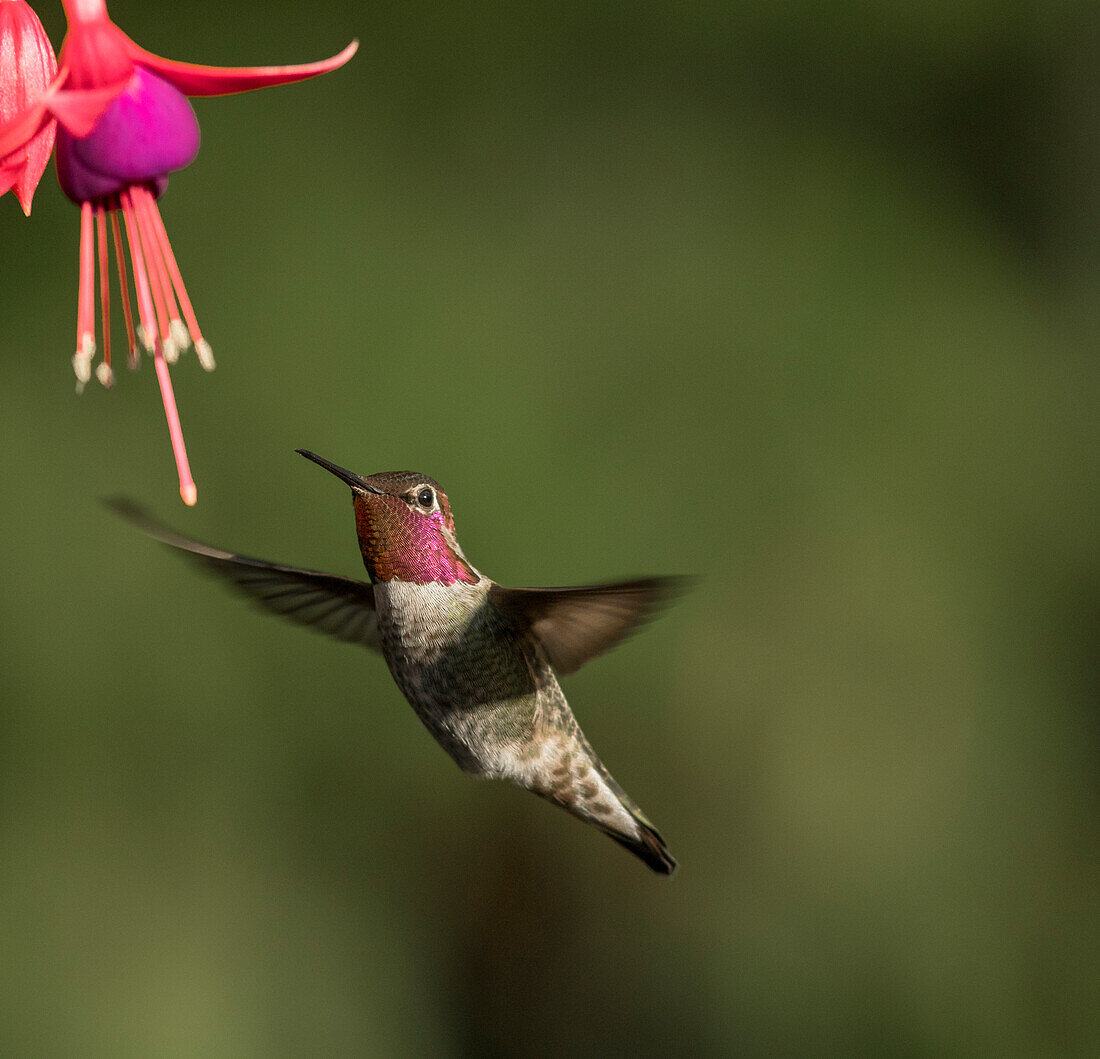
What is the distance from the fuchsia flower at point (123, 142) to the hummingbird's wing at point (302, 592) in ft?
0.70

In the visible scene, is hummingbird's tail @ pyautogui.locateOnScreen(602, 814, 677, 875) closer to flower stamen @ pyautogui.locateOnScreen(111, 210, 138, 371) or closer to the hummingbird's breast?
the hummingbird's breast

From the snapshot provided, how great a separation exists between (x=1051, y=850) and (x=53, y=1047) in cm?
175

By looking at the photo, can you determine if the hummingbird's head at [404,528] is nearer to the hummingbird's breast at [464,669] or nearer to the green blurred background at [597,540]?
the hummingbird's breast at [464,669]

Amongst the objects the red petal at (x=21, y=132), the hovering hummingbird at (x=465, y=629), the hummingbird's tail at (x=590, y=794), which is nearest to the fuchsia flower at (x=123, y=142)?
the red petal at (x=21, y=132)

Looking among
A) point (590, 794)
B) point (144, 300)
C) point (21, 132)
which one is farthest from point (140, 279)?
point (590, 794)

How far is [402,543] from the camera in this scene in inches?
36.5

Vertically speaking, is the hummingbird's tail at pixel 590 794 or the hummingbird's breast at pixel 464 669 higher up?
the hummingbird's breast at pixel 464 669

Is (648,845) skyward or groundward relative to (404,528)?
groundward

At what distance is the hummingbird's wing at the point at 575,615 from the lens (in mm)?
903

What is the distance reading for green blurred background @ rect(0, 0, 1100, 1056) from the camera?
2.13 m

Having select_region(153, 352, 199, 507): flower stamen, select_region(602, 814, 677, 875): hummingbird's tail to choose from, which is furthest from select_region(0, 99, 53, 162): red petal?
select_region(602, 814, 677, 875): hummingbird's tail

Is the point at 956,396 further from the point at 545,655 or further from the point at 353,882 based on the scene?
the point at 545,655

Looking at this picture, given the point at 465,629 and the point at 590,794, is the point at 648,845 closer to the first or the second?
the point at 590,794

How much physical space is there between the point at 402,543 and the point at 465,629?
0.35 feet
